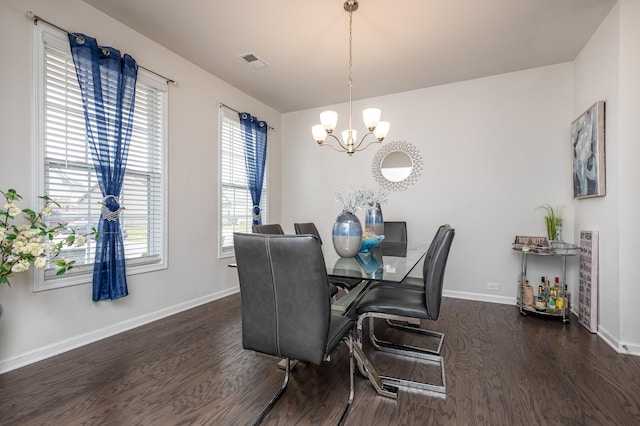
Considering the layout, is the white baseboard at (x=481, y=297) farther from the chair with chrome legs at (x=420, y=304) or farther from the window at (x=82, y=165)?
the window at (x=82, y=165)

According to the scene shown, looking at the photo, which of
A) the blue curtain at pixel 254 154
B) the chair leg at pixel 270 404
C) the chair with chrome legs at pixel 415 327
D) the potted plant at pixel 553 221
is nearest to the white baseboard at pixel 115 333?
the potted plant at pixel 553 221

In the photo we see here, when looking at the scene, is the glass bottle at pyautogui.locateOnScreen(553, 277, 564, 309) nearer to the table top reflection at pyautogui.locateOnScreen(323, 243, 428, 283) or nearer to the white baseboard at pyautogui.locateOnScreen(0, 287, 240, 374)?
the table top reflection at pyautogui.locateOnScreen(323, 243, 428, 283)

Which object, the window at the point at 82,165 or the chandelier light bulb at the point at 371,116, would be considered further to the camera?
the chandelier light bulb at the point at 371,116

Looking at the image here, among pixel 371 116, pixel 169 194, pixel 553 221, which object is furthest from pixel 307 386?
pixel 553 221

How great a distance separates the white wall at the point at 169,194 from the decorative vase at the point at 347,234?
2.03m

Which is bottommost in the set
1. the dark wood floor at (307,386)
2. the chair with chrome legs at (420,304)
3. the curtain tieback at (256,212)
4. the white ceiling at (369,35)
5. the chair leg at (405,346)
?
the dark wood floor at (307,386)

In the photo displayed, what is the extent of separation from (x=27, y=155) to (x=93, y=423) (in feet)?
6.17

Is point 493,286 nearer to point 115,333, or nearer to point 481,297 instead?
point 481,297

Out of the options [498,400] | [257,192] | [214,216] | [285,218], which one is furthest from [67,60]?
[498,400]

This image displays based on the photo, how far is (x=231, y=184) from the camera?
4020mm

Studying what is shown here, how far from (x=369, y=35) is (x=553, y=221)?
2836 millimetres

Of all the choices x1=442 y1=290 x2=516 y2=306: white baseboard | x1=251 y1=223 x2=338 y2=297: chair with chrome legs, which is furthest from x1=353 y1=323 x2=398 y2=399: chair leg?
x1=442 y1=290 x2=516 y2=306: white baseboard

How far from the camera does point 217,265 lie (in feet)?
12.4

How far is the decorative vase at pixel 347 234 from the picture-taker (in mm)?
2123
